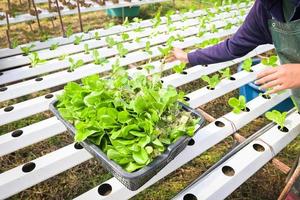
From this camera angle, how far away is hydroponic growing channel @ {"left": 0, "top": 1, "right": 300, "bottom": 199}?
139 centimetres

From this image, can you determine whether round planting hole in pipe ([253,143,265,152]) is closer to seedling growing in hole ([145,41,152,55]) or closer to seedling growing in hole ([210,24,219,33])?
seedling growing in hole ([145,41,152,55])

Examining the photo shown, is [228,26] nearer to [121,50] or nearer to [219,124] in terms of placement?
[121,50]

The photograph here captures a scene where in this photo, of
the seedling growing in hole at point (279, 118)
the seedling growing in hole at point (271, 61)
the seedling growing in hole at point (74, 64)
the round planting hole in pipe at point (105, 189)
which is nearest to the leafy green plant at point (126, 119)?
the round planting hole in pipe at point (105, 189)

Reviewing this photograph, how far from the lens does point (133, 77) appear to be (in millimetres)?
1383

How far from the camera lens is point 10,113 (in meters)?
1.73

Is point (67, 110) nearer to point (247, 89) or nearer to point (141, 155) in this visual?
point (141, 155)

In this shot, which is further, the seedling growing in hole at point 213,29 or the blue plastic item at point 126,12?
the blue plastic item at point 126,12

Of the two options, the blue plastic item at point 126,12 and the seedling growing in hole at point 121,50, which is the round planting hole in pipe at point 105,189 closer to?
the seedling growing in hole at point 121,50

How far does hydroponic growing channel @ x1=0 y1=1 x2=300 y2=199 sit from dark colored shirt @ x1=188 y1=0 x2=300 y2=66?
0.27m

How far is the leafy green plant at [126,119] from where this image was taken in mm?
1035

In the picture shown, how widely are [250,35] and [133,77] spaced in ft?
2.33

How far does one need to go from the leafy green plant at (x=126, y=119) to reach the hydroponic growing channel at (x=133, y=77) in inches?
9.0

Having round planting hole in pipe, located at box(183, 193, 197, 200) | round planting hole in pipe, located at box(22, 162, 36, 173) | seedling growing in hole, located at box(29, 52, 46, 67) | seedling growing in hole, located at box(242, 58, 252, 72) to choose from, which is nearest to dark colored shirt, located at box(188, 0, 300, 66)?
seedling growing in hole, located at box(242, 58, 252, 72)

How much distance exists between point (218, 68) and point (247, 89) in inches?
11.6
